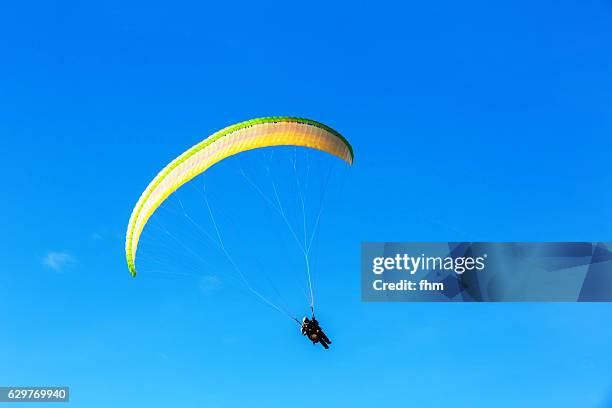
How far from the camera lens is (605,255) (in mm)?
34562

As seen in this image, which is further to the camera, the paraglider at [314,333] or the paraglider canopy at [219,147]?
the paraglider at [314,333]

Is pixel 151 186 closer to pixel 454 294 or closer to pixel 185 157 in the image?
pixel 185 157

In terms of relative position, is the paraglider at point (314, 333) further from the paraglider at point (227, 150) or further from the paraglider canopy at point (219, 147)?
the paraglider canopy at point (219, 147)

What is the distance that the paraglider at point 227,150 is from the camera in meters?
24.8

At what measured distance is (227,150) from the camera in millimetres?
25219

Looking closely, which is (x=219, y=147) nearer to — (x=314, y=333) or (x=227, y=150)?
(x=227, y=150)

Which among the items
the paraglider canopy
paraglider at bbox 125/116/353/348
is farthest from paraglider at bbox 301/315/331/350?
the paraglider canopy

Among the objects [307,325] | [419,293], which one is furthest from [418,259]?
[307,325]

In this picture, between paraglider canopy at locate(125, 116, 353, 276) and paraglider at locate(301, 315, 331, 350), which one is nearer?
paraglider canopy at locate(125, 116, 353, 276)

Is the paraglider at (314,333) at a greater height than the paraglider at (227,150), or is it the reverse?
the paraglider at (227,150)

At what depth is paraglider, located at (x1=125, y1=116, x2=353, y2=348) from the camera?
2477 centimetres

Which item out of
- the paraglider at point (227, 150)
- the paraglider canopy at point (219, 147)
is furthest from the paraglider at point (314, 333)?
the paraglider canopy at point (219, 147)

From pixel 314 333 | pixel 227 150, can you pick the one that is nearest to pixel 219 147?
pixel 227 150

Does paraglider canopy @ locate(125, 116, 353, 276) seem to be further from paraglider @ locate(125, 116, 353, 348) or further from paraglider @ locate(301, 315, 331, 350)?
paraglider @ locate(301, 315, 331, 350)
